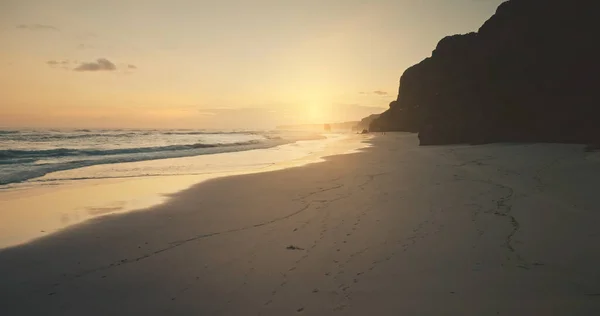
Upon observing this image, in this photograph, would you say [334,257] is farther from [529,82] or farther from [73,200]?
[529,82]

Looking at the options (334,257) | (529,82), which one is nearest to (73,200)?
(334,257)

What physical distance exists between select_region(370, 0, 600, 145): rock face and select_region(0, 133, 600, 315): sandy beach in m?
17.4

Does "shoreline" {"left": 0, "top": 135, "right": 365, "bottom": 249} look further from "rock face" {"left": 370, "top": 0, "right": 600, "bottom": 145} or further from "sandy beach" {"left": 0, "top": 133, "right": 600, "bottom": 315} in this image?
"rock face" {"left": 370, "top": 0, "right": 600, "bottom": 145}

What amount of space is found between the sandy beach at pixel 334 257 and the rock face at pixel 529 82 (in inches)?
687

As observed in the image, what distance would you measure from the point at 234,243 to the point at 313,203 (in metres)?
4.02

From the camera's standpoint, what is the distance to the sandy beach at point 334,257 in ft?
15.5

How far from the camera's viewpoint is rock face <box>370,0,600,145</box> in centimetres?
2475

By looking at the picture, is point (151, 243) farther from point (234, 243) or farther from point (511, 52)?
point (511, 52)

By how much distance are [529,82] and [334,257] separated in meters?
30.1

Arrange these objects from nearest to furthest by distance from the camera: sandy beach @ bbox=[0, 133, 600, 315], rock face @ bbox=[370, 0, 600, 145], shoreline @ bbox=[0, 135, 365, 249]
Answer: sandy beach @ bbox=[0, 133, 600, 315]
shoreline @ bbox=[0, 135, 365, 249]
rock face @ bbox=[370, 0, 600, 145]

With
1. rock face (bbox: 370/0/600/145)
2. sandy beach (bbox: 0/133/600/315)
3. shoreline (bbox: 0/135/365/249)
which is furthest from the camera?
rock face (bbox: 370/0/600/145)

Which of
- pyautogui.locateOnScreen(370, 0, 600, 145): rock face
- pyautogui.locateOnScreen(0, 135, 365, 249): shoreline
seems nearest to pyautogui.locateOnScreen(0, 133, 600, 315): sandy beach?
pyautogui.locateOnScreen(0, 135, 365, 249): shoreline

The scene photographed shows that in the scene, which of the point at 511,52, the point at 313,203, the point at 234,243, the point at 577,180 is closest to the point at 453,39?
the point at 511,52

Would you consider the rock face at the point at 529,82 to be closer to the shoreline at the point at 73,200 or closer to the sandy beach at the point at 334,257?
the sandy beach at the point at 334,257
